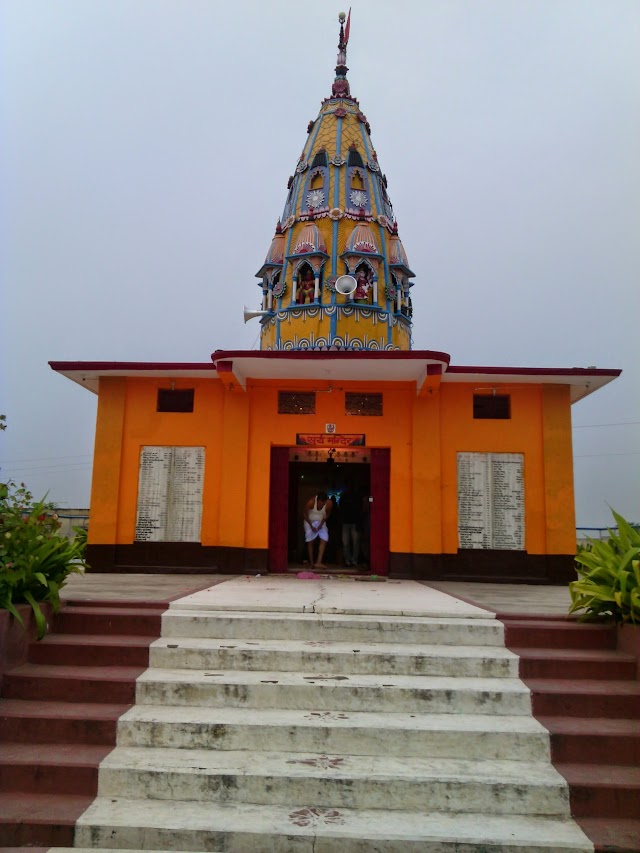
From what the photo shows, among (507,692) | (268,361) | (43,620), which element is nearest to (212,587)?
(43,620)

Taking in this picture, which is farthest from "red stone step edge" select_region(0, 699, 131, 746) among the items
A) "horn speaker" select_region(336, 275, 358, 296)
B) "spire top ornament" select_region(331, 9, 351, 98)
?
"spire top ornament" select_region(331, 9, 351, 98)

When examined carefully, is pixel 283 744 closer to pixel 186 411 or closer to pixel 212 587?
pixel 212 587

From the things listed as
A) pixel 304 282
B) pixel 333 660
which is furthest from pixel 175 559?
pixel 304 282

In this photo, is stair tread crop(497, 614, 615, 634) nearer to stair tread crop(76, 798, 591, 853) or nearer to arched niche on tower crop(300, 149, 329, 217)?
stair tread crop(76, 798, 591, 853)

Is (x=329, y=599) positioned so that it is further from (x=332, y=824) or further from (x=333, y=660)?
(x=332, y=824)

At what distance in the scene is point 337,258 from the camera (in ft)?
52.7

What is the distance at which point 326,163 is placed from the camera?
664 inches

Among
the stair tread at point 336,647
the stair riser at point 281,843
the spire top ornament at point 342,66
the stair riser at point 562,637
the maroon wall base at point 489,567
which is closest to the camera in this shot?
the stair riser at point 281,843

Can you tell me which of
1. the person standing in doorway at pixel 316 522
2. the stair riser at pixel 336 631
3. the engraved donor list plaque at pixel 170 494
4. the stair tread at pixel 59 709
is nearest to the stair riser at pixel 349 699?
the stair tread at pixel 59 709

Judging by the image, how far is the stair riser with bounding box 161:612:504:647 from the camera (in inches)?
222

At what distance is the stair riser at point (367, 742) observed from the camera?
4438 mm

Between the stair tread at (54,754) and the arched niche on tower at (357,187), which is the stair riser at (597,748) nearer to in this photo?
the stair tread at (54,754)

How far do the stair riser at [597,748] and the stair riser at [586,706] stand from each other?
1.05ft

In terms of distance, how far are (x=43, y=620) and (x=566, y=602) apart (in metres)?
5.56
